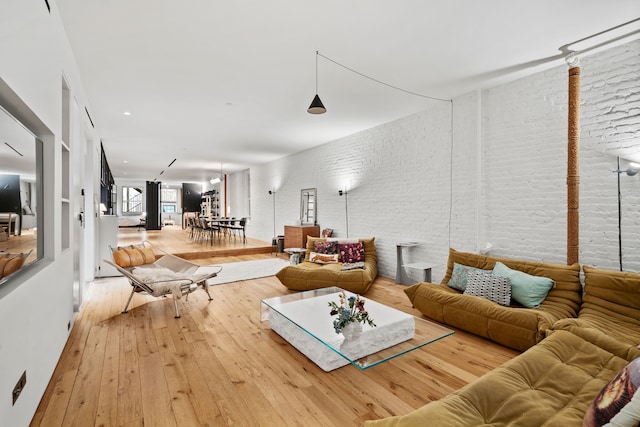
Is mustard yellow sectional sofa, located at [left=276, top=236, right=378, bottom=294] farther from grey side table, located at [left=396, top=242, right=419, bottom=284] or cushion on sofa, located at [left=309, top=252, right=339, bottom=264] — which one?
grey side table, located at [left=396, top=242, right=419, bottom=284]

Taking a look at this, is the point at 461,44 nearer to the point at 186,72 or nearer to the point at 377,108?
the point at 377,108

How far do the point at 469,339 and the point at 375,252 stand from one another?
9.32 feet

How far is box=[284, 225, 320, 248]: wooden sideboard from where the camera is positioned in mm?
7391

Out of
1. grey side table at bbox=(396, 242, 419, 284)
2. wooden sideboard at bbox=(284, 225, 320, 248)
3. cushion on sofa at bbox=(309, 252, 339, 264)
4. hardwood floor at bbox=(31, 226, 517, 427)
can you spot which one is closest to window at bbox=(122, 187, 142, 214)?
wooden sideboard at bbox=(284, 225, 320, 248)

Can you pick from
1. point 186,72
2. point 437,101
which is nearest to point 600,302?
point 437,101

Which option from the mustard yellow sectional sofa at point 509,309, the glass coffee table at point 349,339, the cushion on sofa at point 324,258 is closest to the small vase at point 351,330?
the glass coffee table at point 349,339

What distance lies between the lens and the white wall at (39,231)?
153 cm

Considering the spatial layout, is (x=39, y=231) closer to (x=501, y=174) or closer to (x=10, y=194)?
(x=10, y=194)

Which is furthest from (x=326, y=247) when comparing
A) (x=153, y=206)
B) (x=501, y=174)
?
(x=153, y=206)

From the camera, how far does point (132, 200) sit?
19141 mm

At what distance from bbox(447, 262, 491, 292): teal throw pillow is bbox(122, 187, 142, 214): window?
19.7m

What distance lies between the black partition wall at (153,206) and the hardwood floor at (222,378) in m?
12.9

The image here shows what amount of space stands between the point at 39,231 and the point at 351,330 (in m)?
2.41

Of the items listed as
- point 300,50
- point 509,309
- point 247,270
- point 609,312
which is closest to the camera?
point 609,312
